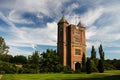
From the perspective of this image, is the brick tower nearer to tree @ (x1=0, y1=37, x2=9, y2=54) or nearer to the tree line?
the tree line

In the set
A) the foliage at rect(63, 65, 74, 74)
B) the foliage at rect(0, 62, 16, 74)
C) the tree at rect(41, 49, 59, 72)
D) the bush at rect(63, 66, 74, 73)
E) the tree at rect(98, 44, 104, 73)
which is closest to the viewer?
the foliage at rect(0, 62, 16, 74)

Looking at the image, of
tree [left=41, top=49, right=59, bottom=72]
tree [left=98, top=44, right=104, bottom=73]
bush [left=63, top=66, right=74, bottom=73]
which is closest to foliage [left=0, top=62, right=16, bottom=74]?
tree [left=41, top=49, right=59, bottom=72]

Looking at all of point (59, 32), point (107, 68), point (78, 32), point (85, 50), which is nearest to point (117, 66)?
point (107, 68)

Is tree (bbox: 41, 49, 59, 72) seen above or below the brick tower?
below

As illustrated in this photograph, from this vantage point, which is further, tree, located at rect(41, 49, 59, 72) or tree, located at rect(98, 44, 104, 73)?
tree, located at rect(41, 49, 59, 72)

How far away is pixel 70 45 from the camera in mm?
52469

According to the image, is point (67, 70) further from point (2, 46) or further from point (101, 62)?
point (2, 46)

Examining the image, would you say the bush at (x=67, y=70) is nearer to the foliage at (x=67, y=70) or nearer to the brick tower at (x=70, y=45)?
the foliage at (x=67, y=70)

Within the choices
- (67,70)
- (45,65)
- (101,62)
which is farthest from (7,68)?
(101,62)

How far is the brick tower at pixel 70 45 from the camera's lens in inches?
2039

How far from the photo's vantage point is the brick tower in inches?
2039

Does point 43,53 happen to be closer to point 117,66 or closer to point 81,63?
point 81,63

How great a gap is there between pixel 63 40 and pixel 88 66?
43.0ft

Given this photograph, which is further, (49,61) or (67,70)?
(49,61)
